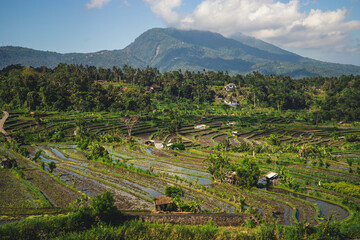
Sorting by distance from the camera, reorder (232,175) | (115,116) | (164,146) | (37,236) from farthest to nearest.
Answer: (115,116)
(164,146)
(232,175)
(37,236)

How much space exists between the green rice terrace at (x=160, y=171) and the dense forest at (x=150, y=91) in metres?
10.8

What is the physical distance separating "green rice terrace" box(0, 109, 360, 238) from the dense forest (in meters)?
10.8

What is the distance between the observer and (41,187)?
2320 centimetres

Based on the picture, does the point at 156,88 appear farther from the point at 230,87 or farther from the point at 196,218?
the point at 196,218

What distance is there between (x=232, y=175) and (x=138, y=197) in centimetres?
990

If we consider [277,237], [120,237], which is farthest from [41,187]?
[277,237]

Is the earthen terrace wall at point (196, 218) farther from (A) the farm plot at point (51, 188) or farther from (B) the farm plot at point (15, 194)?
(B) the farm plot at point (15, 194)

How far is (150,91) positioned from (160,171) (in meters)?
67.4

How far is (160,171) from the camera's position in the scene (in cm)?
3058

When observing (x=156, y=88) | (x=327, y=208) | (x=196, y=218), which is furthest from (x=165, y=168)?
(x=156, y=88)

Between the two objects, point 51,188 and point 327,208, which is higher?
point 327,208

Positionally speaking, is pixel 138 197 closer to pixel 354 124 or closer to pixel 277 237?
pixel 277 237

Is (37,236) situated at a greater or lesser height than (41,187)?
greater

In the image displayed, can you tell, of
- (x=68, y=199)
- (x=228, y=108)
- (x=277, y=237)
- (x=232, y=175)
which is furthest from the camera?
(x=228, y=108)
